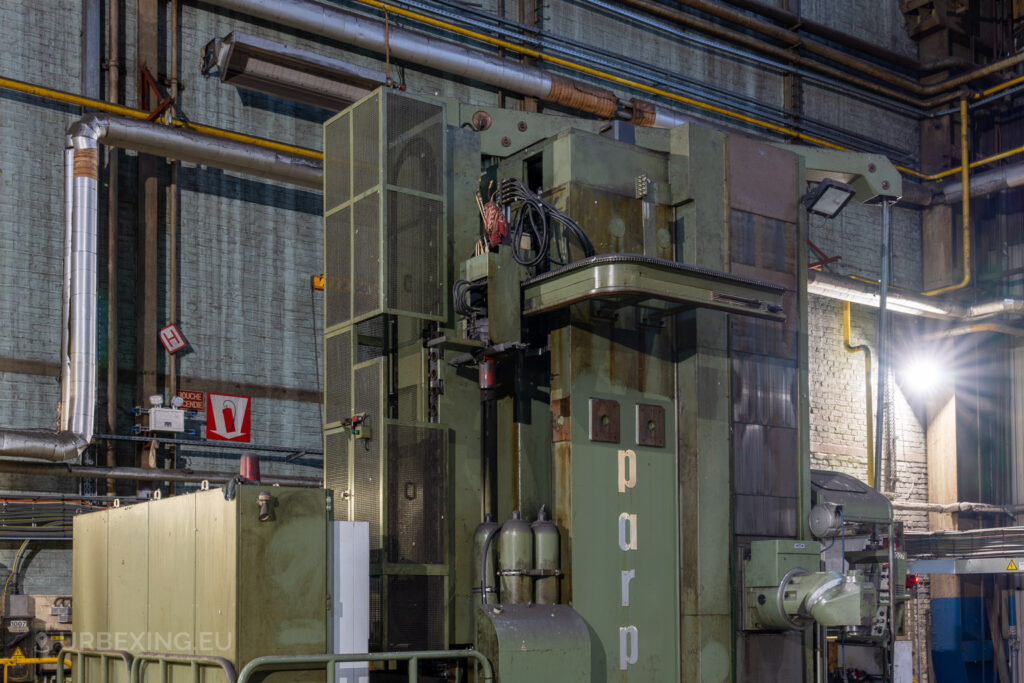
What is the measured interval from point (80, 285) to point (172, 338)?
1596 millimetres

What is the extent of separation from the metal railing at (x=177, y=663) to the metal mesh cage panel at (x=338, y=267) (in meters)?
3.11

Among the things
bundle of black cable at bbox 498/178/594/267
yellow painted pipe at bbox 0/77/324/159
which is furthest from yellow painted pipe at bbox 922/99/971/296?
bundle of black cable at bbox 498/178/594/267

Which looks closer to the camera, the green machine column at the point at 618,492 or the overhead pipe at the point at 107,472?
the green machine column at the point at 618,492

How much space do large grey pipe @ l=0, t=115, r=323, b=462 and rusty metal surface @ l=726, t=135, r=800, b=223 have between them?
6.94 metres

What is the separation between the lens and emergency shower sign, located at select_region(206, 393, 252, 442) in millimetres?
14602

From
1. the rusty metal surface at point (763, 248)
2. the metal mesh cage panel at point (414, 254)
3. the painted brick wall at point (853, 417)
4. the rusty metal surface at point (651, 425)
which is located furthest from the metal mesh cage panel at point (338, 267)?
the painted brick wall at point (853, 417)

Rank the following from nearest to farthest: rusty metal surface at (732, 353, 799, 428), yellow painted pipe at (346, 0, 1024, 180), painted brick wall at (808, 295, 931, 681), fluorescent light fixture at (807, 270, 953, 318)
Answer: rusty metal surface at (732, 353, 799, 428) < yellow painted pipe at (346, 0, 1024, 180) < fluorescent light fixture at (807, 270, 953, 318) < painted brick wall at (808, 295, 931, 681)

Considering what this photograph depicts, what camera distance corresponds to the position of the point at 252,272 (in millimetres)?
15297

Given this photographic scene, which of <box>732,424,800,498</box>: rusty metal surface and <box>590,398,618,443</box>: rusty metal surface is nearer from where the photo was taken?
<box>590,398,618,443</box>: rusty metal surface

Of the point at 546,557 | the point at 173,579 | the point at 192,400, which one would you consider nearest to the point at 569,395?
the point at 546,557

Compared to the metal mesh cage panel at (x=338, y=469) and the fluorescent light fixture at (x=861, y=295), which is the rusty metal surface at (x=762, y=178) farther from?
the fluorescent light fixture at (x=861, y=295)

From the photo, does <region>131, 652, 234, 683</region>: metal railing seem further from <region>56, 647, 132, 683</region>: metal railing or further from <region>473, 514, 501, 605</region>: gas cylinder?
<region>473, 514, 501, 605</region>: gas cylinder

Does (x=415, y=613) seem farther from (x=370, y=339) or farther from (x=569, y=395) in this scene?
(x=370, y=339)

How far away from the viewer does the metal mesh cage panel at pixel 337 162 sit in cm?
1011
